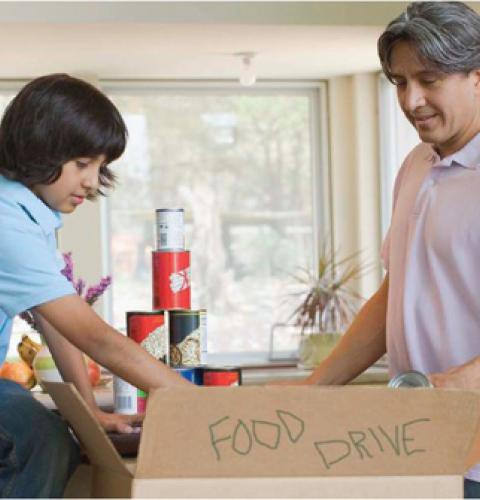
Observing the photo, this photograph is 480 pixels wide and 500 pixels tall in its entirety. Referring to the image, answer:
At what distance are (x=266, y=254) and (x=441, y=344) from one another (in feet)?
20.9

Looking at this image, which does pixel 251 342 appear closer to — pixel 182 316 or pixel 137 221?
pixel 137 221

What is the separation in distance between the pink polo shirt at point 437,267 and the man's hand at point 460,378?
0.42ft

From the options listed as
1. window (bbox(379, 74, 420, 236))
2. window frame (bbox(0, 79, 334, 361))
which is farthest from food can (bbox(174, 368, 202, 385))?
window frame (bbox(0, 79, 334, 361))

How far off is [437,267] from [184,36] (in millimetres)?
4499

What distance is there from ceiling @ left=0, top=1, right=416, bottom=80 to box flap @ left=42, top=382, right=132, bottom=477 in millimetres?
4264

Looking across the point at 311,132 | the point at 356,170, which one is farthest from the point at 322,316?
the point at 311,132

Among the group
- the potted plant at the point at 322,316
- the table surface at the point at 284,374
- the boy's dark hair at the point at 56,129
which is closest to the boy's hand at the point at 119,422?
the boy's dark hair at the point at 56,129

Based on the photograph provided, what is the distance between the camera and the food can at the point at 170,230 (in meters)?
1.97

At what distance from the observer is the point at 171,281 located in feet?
6.40

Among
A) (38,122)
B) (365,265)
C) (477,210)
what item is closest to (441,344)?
(477,210)

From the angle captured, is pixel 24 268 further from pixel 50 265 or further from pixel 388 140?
pixel 388 140

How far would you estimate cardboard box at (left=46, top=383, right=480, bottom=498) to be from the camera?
48.8 inches

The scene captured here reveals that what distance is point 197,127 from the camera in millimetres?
7906

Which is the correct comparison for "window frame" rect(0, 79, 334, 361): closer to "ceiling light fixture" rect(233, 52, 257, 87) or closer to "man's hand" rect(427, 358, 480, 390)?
"ceiling light fixture" rect(233, 52, 257, 87)
